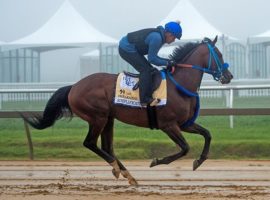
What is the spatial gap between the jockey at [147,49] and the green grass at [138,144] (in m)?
4.90

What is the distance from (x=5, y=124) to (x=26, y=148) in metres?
3.55

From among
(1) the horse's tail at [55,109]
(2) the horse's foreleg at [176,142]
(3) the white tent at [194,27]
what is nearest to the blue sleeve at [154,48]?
(2) the horse's foreleg at [176,142]

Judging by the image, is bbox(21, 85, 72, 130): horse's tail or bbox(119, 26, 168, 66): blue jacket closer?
bbox(119, 26, 168, 66): blue jacket

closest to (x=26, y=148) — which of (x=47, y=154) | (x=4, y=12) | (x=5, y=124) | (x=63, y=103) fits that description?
(x=47, y=154)

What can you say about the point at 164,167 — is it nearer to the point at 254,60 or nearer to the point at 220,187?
the point at 220,187

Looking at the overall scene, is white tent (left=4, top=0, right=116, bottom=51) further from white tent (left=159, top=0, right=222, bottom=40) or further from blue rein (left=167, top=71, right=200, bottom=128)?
blue rein (left=167, top=71, right=200, bottom=128)

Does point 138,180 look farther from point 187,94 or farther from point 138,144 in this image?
point 138,144

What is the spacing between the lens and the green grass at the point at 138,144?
1497 centimetres

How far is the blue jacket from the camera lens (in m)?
9.91

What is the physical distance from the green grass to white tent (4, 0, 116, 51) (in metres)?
14.2

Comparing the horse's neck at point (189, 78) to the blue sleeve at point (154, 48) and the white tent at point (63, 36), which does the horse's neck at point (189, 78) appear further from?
the white tent at point (63, 36)

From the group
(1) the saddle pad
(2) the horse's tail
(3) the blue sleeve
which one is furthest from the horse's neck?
(2) the horse's tail

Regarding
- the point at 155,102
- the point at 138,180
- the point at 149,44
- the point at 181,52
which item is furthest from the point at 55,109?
the point at 181,52

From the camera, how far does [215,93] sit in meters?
19.3
